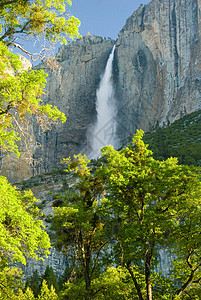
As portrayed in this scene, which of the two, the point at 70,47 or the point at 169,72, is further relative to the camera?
the point at 70,47

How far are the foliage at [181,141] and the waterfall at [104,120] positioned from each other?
21.3 metres

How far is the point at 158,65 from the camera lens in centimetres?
7050

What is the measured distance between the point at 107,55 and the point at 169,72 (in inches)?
1017

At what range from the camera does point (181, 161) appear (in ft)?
A: 140

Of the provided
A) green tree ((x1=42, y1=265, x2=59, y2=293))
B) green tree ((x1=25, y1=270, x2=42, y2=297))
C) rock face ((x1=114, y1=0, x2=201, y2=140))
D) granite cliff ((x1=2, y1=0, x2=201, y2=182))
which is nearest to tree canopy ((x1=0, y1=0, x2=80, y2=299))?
green tree ((x1=42, y1=265, x2=59, y2=293))

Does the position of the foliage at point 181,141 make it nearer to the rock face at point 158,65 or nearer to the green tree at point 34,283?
the rock face at point 158,65

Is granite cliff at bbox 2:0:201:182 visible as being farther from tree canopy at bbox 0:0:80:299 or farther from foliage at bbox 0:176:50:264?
foliage at bbox 0:176:50:264

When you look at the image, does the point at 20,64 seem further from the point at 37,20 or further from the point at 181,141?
the point at 181,141

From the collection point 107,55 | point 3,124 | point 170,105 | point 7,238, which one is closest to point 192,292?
point 7,238

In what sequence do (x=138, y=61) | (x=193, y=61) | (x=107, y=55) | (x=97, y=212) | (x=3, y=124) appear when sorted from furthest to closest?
(x=107, y=55) → (x=138, y=61) → (x=193, y=61) → (x=97, y=212) → (x=3, y=124)

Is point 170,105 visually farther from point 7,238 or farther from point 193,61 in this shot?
point 7,238

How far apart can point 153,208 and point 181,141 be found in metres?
41.1

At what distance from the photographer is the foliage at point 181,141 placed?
42562mm

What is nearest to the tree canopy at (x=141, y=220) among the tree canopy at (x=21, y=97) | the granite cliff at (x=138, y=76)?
the tree canopy at (x=21, y=97)
